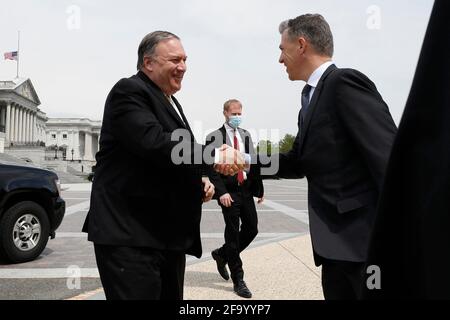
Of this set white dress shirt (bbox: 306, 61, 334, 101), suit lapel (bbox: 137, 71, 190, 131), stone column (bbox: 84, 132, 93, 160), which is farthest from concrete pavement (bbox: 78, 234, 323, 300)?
stone column (bbox: 84, 132, 93, 160)

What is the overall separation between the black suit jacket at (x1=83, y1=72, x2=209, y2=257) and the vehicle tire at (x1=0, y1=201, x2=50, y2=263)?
181 inches

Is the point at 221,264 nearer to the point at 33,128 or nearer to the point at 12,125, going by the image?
the point at 12,125

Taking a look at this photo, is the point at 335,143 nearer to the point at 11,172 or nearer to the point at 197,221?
the point at 197,221

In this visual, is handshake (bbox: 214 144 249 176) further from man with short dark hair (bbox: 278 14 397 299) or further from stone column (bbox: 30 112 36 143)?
stone column (bbox: 30 112 36 143)

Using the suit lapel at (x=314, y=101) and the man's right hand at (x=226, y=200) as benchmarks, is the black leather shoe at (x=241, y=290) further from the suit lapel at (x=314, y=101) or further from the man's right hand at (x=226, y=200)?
A: the suit lapel at (x=314, y=101)

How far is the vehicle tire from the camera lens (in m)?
6.52

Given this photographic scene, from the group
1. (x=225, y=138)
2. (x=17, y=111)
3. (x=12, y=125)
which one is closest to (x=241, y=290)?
(x=225, y=138)

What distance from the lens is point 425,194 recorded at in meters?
0.69

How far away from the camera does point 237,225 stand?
17.2 feet

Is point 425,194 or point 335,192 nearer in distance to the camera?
point 425,194

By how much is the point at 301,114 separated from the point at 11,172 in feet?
17.2

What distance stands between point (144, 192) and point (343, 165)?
41.2 inches

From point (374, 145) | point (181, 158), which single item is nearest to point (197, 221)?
point (181, 158)

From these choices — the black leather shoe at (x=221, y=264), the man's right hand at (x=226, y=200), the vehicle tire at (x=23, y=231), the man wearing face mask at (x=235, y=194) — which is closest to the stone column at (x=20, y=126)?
the vehicle tire at (x=23, y=231)
